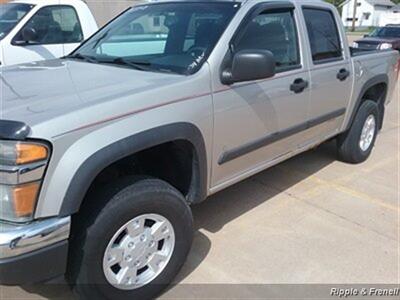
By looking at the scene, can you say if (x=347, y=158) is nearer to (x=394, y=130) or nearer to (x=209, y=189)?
(x=394, y=130)

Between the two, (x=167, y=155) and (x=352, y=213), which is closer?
(x=167, y=155)

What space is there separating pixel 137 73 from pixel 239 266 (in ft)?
4.94

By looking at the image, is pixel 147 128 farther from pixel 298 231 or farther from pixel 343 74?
pixel 343 74

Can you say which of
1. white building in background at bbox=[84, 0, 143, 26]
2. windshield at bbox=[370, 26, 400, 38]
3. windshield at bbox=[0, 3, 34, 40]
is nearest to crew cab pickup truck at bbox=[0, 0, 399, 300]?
windshield at bbox=[0, 3, 34, 40]

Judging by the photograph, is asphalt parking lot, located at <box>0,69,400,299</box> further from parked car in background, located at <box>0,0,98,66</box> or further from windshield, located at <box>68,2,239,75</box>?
parked car in background, located at <box>0,0,98,66</box>

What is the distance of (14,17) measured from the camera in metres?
6.43

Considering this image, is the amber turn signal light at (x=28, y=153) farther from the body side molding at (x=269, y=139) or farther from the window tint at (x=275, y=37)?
the window tint at (x=275, y=37)

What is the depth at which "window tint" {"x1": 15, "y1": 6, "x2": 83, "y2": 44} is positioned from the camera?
21.1ft

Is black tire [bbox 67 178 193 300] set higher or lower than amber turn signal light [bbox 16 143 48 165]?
lower

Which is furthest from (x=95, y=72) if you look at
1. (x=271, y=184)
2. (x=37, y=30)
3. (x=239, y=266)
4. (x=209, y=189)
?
(x=37, y=30)

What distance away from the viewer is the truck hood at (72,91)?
2.21 metres

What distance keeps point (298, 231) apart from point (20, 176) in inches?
92.8

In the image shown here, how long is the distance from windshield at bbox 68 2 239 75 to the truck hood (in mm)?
168

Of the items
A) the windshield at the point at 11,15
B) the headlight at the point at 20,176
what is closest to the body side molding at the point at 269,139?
the headlight at the point at 20,176
